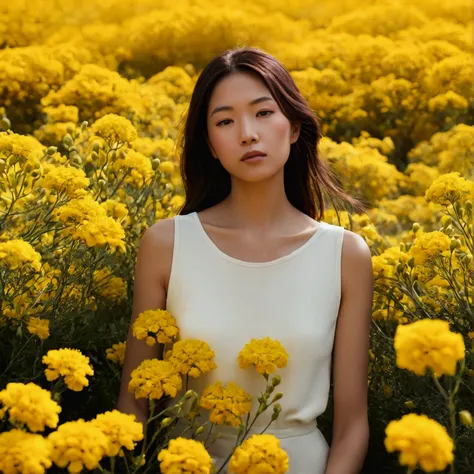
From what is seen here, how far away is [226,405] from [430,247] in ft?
2.43

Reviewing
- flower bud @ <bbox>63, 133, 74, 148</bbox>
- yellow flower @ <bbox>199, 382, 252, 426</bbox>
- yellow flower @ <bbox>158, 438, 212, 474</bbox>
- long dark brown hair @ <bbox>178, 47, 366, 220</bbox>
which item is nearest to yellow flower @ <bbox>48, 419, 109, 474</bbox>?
yellow flower @ <bbox>158, 438, 212, 474</bbox>

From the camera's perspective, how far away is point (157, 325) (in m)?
2.08

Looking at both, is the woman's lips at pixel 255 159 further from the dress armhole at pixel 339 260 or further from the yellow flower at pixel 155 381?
the yellow flower at pixel 155 381

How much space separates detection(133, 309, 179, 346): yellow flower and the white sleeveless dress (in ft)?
0.33

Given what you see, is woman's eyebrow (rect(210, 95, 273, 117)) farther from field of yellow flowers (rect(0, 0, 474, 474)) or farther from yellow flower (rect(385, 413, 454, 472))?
yellow flower (rect(385, 413, 454, 472))

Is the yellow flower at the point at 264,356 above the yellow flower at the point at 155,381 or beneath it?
above

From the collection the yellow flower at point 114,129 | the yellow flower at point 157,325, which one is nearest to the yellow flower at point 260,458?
the yellow flower at point 157,325

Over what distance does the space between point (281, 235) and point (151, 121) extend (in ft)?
7.64

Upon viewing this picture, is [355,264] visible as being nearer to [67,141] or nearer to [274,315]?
[274,315]

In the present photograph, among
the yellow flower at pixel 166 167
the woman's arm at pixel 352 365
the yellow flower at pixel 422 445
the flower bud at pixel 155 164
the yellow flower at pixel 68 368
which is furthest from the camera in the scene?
the yellow flower at pixel 166 167

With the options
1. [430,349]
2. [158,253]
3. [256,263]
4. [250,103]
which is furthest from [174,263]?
[430,349]

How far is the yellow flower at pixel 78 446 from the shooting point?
1500mm

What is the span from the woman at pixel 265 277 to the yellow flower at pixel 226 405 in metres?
0.28

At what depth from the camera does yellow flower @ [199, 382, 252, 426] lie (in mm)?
1873
